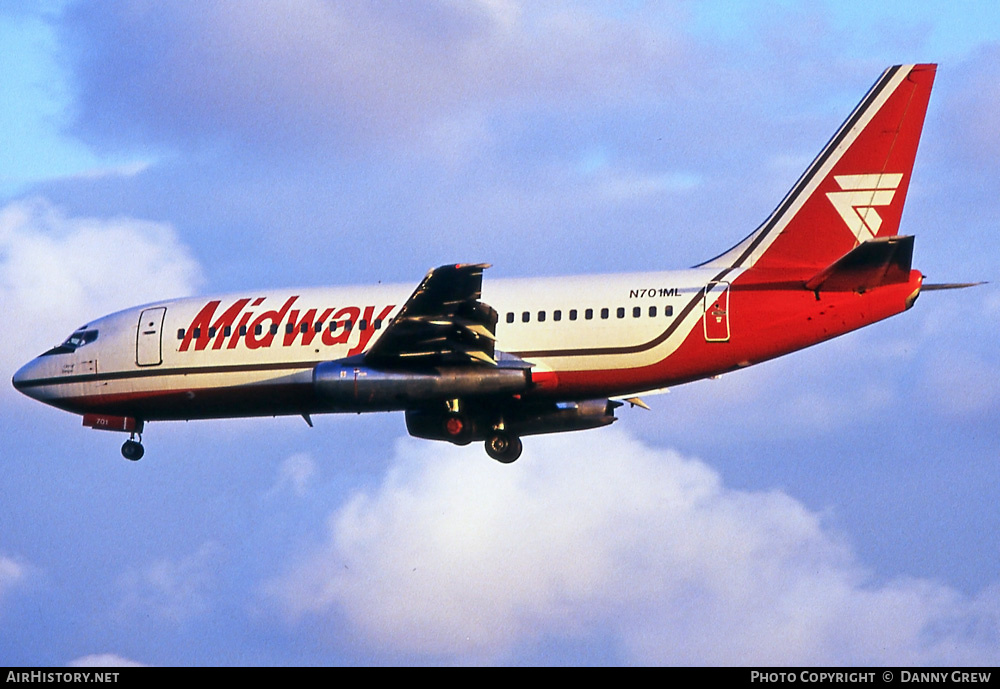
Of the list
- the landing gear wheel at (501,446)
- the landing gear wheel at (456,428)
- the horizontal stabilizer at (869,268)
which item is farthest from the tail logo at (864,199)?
the landing gear wheel at (456,428)

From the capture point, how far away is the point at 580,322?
38219mm

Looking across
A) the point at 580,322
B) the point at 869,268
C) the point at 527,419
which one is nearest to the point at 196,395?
the point at 527,419

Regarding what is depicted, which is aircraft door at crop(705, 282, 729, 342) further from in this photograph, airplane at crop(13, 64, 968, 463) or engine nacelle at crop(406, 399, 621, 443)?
engine nacelle at crop(406, 399, 621, 443)

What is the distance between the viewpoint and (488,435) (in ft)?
136

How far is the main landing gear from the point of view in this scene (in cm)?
4278

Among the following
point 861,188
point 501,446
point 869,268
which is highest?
point 861,188

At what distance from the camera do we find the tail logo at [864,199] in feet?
125

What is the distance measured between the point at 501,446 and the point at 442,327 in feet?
16.1

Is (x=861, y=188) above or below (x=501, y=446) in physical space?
above

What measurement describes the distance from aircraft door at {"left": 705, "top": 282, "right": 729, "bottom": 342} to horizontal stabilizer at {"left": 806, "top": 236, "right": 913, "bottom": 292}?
196 centimetres

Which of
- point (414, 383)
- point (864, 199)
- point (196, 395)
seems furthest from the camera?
point (196, 395)

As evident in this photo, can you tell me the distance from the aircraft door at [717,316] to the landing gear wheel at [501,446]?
668cm

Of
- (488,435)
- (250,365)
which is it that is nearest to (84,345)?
(250,365)

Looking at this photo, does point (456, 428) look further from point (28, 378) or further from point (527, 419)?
point (28, 378)
